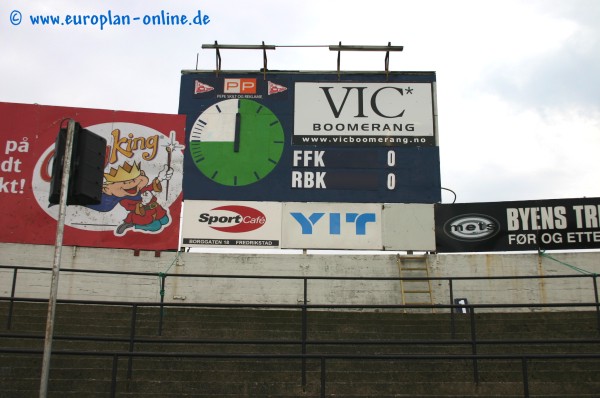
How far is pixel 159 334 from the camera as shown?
974 centimetres

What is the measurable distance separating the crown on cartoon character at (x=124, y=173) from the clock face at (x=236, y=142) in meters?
1.34

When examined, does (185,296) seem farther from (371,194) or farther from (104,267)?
(371,194)

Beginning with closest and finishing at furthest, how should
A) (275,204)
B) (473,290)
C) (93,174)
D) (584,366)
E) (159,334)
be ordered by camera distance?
(93,174), (584,366), (159,334), (473,290), (275,204)

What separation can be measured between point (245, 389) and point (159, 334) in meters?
2.67

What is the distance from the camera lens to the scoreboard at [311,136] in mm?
14375

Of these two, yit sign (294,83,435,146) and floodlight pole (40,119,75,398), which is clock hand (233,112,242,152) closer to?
yit sign (294,83,435,146)

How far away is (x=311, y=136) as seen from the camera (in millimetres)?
14781

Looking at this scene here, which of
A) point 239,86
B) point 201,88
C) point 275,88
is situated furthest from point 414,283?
point 201,88

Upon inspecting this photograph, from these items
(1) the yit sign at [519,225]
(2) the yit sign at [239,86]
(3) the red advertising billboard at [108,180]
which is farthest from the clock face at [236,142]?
(1) the yit sign at [519,225]

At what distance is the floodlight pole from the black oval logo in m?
10.4

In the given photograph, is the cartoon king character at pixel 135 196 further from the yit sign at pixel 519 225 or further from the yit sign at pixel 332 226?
the yit sign at pixel 519 225

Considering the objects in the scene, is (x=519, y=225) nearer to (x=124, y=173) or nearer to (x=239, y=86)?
(x=239, y=86)

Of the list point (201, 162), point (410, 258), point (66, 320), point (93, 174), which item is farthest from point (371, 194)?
point (93, 174)

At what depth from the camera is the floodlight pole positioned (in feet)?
15.0
